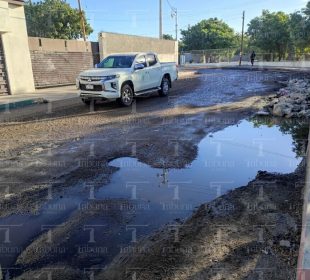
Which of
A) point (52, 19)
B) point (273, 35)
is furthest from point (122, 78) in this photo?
point (273, 35)

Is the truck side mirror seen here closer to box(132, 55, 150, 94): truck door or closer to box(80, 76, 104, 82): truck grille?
box(132, 55, 150, 94): truck door

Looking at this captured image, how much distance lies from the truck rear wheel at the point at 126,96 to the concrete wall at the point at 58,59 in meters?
7.49

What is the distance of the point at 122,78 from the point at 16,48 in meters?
7.17

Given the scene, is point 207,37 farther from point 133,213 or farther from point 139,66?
point 133,213

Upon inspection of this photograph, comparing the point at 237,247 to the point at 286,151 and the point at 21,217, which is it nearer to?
the point at 21,217

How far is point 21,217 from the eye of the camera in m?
4.21

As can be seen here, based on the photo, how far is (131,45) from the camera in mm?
27312

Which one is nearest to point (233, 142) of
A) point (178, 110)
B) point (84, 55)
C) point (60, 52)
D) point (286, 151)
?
point (286, 151)

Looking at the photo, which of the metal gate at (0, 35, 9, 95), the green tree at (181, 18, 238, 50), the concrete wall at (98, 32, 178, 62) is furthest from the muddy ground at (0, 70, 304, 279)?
the green tree at (181, 18, 238, 50)

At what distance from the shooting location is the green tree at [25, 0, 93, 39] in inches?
1779

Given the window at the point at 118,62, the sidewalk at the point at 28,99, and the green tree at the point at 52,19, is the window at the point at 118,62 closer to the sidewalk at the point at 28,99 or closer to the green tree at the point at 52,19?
the sidewalk at the point at 28,99

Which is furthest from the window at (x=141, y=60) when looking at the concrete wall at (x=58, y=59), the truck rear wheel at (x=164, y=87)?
the concrete wall at (x=58, y=59)

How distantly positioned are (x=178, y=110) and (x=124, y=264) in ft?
A: 28.6

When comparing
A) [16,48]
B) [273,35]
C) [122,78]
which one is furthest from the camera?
[273,35]
